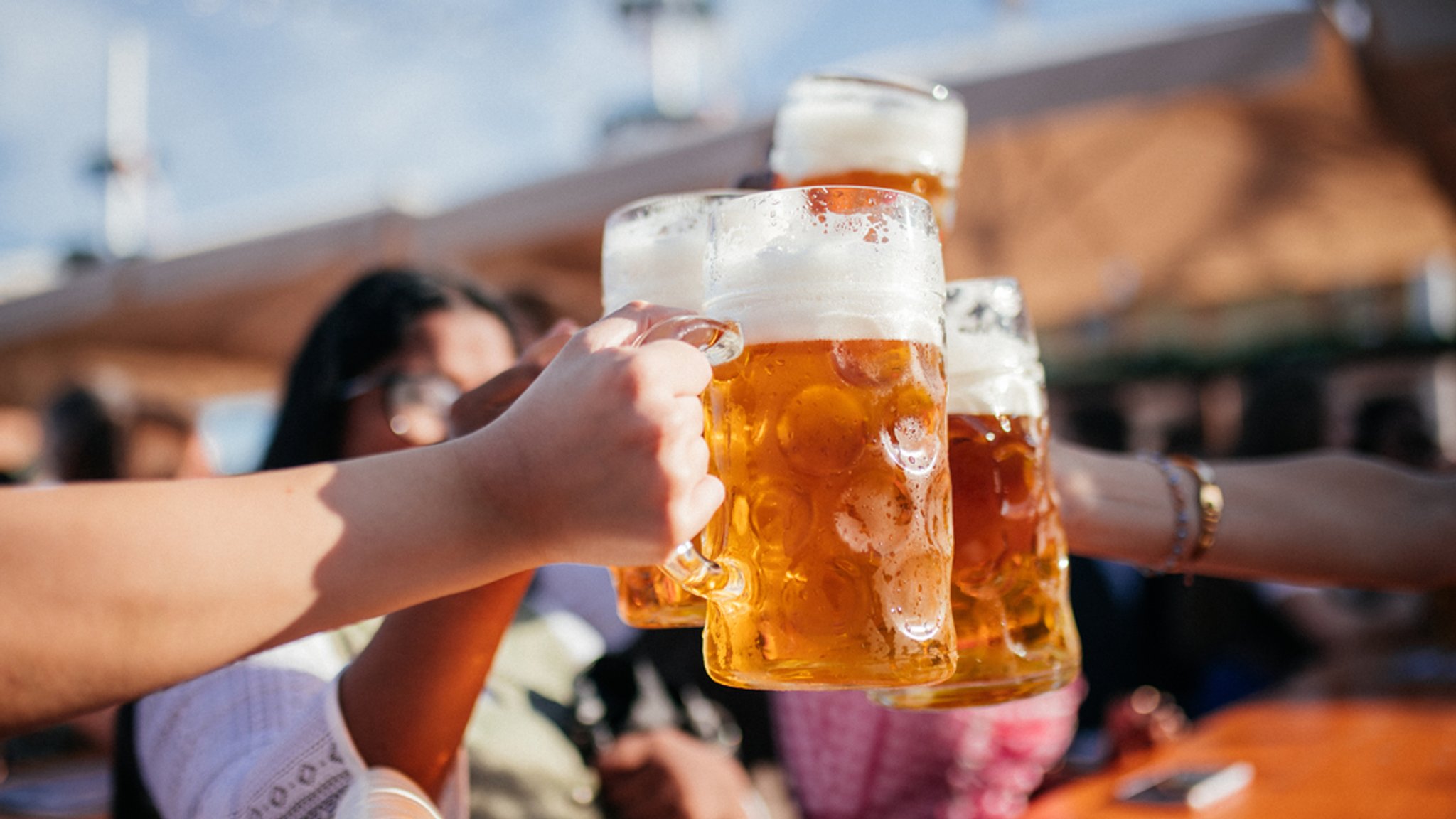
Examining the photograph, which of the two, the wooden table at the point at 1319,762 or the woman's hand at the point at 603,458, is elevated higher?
the woman's hand at the point at 603,458

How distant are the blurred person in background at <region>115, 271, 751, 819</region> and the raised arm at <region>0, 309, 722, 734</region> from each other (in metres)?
0.30

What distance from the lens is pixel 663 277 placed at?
2.94 feet

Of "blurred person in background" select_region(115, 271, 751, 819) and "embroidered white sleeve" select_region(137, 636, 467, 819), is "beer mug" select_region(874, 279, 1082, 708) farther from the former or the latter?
"embroidered white sleeve" select_region(137, 636, 467, 819)

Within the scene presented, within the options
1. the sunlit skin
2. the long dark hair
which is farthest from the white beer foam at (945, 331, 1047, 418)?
the long dark hair

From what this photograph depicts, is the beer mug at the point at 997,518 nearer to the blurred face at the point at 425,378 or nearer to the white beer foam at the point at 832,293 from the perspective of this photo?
the white beer foam at the point at 832,293

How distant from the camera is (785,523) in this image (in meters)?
0.74

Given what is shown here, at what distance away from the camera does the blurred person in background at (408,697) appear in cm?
90

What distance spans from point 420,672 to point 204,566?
40cm

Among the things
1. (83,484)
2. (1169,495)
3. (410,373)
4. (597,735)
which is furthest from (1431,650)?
(83,484)

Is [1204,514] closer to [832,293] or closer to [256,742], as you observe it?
[832,293]

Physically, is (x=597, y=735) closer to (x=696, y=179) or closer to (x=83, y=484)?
(x=83, y=484)

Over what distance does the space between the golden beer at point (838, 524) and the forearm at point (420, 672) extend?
0.26 m

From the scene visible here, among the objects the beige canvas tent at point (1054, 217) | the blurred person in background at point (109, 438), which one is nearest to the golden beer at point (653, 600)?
the beige canvas tent at point (1054, 217)

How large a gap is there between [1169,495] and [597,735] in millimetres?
947
